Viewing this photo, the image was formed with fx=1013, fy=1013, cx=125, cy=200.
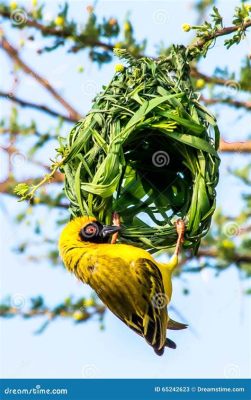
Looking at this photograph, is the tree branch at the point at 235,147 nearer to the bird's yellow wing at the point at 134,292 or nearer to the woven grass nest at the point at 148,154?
the woven grass nest at the point at 148,154

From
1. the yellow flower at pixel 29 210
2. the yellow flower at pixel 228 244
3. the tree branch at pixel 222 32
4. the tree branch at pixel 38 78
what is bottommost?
the yellow flower at pixel 29 210

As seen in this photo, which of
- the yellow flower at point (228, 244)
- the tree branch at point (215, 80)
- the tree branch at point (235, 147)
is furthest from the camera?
the tree branch at point (215, 80)

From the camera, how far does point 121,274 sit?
174 inches

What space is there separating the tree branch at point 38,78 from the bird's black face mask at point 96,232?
7.60ft

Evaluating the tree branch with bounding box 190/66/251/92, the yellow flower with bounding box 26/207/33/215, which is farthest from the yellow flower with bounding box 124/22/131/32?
the yellow flower with bounding box 26/207/33/215

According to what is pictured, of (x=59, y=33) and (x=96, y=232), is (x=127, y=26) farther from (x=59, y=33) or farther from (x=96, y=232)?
(x=96, y=232)

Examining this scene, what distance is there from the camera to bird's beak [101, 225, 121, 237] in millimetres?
4438

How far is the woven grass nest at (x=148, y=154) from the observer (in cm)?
448
